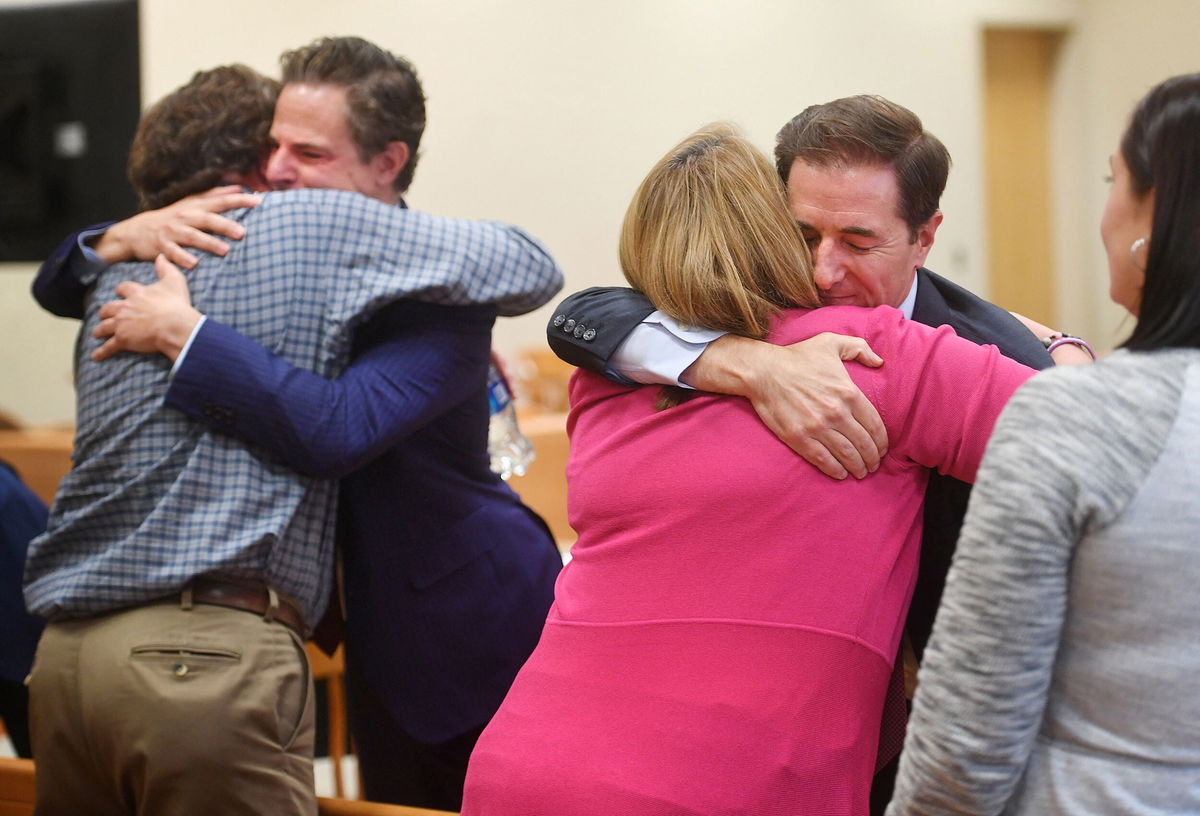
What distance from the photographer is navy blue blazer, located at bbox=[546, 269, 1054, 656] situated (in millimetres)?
1224

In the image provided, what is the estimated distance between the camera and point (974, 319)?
132 cm

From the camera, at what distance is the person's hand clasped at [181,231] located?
4.91 feet

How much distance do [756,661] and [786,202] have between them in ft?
1.62

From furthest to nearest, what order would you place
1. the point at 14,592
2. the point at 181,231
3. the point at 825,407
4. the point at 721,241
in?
1. the point at 14,592
2. the point at 181,231
3. the point at 721,241
4. the point at 825,407

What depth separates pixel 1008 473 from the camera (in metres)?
0.85

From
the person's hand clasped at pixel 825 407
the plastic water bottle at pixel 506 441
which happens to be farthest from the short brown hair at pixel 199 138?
the person's hand clasped at pixel 825 407

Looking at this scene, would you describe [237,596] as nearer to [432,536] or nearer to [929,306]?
[432,536]

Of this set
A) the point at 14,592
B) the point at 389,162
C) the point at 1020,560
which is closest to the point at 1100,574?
the point at 1020,560

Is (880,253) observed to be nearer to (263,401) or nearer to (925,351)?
(925,351)

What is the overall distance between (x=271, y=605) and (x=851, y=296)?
811 millimetres

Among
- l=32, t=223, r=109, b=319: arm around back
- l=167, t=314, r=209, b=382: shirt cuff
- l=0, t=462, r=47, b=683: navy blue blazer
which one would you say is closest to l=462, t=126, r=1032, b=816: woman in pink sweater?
l=167, t=314, r=209, b=382: shirt cuff

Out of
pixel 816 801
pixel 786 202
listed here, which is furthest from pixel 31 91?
pixel 816 801

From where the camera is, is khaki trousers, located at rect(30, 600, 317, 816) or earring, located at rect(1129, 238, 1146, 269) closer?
earring, located at rect(1129, 238, 1146, 269)

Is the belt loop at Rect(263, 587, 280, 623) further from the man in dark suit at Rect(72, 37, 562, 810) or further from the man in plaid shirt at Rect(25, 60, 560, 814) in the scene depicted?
the man in dark suit at Rect(72, 37, 562, 810)
